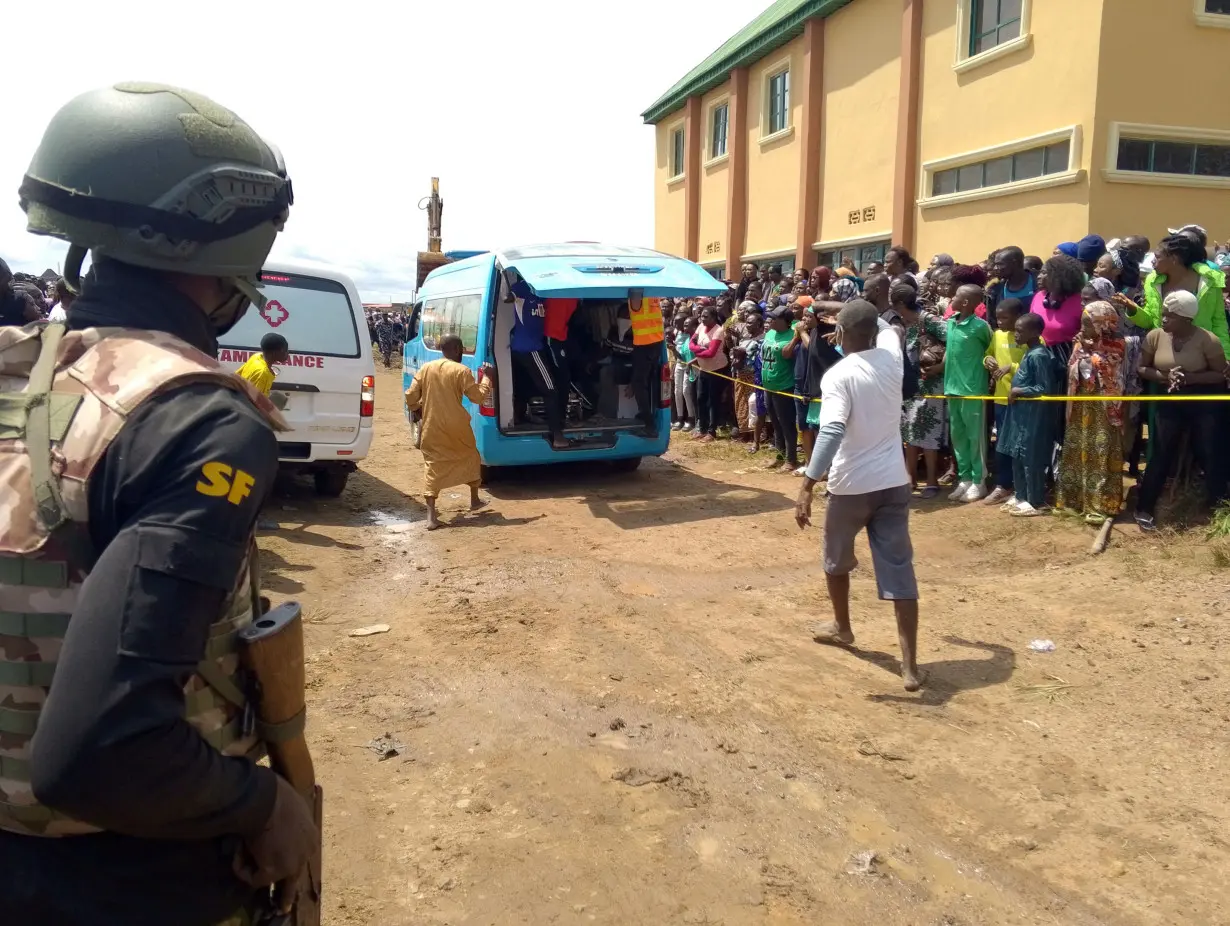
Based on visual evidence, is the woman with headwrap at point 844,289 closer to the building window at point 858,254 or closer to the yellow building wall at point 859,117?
the building window at point 858,254

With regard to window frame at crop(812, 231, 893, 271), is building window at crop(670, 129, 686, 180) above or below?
above

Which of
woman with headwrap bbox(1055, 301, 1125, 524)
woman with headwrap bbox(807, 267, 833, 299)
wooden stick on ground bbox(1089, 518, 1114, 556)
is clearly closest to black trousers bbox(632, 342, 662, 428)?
woman with headwrap bbox(807, 267, 833, 299)

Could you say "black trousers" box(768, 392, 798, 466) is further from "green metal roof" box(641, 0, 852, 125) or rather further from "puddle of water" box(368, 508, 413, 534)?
"green metal roof" box(641, 0, 852, 125)

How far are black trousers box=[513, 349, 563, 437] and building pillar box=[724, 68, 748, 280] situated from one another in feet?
36.3

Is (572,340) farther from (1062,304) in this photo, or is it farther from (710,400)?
(1062,304)

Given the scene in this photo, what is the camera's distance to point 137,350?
1.36 metres

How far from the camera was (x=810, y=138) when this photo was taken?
54.4 ft

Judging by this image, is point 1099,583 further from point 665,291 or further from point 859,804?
point 665,291

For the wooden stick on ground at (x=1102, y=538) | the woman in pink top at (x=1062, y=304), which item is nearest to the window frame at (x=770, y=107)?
the woman in pink top at (x=1062, y=304)

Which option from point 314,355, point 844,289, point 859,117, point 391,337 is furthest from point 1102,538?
point 391,337

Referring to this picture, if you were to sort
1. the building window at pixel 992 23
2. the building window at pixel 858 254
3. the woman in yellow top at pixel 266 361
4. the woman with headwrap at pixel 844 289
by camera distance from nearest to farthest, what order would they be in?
the woman in yellow top at pixel 266 361 → the woman with headwrap at pixel 844 289 → the building window at pixel 992 23 → the building window at pixel 858 254

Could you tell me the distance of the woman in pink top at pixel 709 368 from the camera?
41.0ft

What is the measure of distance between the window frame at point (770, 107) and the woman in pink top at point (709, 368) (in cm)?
626

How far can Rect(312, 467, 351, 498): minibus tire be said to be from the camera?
909 centimetres
